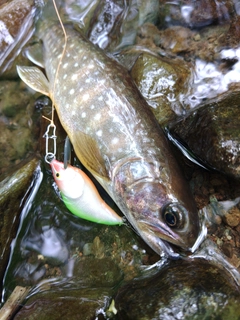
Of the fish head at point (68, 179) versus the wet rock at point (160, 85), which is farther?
the wet rock at point (160, 85)

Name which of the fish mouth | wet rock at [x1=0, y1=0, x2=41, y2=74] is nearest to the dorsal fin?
wet rock at [x1=0, y1=0, x2=41, y2=74]

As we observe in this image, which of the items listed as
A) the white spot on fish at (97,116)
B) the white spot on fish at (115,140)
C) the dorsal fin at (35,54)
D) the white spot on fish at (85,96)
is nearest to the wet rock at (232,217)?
the white spot on fish at (115,140)

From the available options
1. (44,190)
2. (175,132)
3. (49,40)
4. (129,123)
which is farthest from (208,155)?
(49,40)

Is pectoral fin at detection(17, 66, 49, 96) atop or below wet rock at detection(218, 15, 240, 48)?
atop

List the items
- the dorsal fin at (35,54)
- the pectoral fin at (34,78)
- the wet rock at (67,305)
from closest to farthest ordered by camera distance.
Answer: the wet rock at (67,305), the pectoral fin at (34,78), the dorsal fin at (35,54)

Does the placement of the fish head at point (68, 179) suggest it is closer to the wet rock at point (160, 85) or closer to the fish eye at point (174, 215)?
the fish eye at point (174, 215)

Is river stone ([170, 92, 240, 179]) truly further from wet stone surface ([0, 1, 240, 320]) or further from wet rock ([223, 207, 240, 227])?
wet rock ([223, 207, 240, 227])

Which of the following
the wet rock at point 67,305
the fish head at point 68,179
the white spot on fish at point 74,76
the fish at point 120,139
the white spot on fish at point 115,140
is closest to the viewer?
the wet rock at point 67,305

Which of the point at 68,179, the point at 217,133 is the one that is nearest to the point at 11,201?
the point at 68,179
